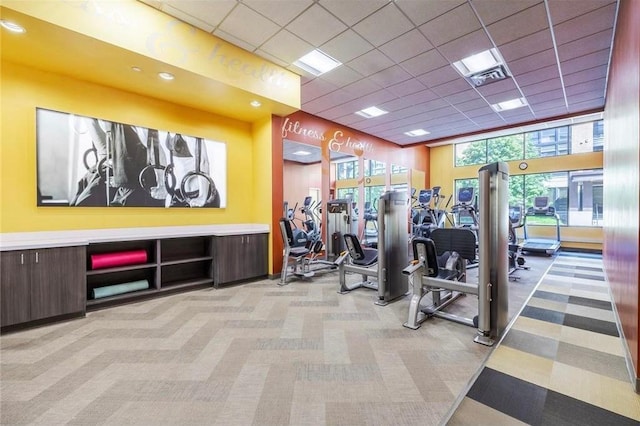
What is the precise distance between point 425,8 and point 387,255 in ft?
10.3

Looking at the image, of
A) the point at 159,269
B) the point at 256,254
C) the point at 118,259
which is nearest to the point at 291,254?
the point at 256,254

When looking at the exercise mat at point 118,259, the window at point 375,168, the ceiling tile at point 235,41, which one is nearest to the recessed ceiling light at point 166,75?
the ceiling tile at point 235,41

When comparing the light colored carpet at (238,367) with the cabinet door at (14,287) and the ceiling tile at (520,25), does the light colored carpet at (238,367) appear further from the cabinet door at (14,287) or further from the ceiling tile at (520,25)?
the ceiling tile at (520,25)

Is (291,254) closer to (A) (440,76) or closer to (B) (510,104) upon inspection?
(A) (440,76)

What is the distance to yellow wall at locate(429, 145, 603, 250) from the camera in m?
7.59

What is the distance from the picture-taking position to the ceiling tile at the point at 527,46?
12.4 ft

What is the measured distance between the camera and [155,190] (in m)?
4.50

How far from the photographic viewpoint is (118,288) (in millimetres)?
3826

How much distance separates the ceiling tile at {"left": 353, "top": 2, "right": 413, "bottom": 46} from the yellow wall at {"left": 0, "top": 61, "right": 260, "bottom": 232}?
2.54 meters

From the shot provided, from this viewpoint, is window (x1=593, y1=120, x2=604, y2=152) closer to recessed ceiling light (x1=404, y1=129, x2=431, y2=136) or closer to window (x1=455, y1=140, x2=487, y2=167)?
window (x1=455, y1=140, x2=487, y2=167)

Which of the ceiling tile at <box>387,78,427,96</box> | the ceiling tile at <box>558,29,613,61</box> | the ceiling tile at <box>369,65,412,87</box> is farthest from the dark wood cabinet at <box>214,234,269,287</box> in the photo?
the ceiling tile at <box>558,29,613,61</box>

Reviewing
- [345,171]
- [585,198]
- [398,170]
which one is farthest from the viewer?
[345,171]

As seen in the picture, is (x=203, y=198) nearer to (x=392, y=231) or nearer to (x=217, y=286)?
(x=217, y=286)

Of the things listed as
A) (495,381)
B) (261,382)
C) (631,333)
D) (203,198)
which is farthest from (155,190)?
(631,333)
